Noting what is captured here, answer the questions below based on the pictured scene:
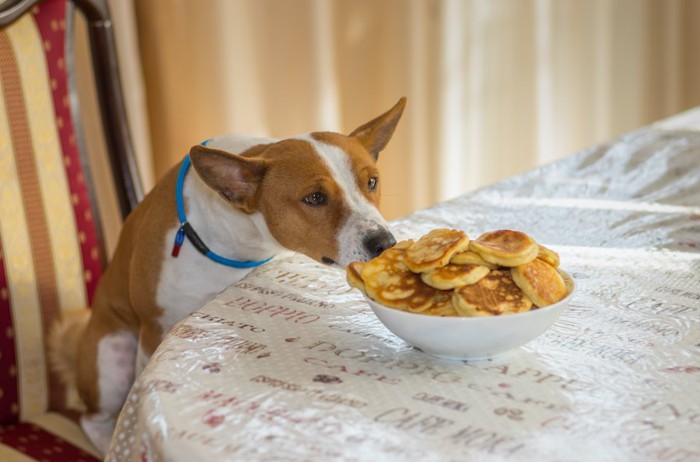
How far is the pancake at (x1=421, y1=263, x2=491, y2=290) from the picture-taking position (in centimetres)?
79

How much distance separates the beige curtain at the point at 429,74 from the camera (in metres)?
2.59

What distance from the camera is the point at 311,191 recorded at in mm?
1274

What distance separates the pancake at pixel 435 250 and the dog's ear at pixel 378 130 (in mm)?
602

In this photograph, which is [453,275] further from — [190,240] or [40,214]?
[40,214]

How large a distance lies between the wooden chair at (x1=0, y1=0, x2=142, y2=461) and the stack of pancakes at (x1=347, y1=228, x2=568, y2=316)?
2.83ft

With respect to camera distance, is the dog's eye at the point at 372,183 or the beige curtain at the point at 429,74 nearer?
the dog's eye at the point at 372,183

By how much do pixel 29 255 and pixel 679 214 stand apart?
118 centimetres

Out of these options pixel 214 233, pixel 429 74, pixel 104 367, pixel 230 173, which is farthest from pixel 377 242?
pixel 429 74

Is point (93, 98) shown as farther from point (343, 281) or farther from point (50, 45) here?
point (343, 281)

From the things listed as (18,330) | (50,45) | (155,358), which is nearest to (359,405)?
(155,358)

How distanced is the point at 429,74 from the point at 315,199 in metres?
2.12

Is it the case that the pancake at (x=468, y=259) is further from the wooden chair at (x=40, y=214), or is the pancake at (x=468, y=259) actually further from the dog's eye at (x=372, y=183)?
the wooden chair at (x=40, y=214)

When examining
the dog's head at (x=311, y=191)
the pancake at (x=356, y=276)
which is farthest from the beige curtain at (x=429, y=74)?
the pancake at (x=356, y=276)

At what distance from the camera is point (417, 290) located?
2.67 ft
